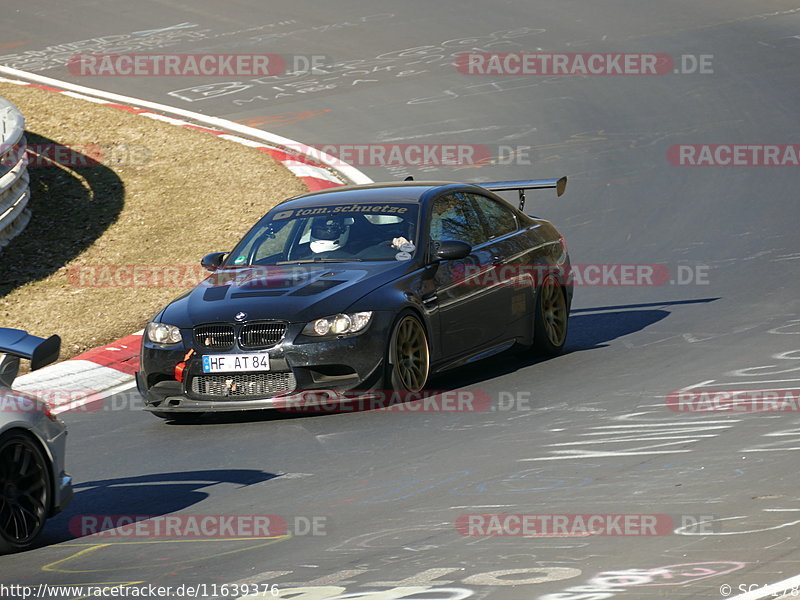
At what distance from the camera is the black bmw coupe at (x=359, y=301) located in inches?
385

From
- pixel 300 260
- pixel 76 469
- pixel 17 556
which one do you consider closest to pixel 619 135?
pixel 300 260

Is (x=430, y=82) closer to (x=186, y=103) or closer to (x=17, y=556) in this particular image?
(x=186, y=103)

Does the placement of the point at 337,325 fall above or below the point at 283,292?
below

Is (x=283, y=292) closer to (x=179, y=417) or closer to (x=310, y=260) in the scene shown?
(x=310, y=260)

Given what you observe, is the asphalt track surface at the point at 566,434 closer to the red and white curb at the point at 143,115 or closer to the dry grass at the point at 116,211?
the red and white curb at the point at 143,115

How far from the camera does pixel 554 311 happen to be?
38.9 ft

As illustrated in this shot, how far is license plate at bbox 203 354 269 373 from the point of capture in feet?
31.9

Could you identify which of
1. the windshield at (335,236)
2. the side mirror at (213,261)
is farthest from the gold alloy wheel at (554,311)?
the side mirror at (213,261)

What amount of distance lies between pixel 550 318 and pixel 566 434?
2.98 meters

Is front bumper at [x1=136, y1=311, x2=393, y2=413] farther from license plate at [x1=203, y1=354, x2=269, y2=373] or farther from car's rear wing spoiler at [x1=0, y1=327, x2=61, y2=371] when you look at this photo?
car's rear wing spoiler at [x1=0, y1=327, x2=61, y2=371]

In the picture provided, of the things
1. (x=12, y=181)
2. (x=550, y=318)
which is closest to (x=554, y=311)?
(x=550, y=318)

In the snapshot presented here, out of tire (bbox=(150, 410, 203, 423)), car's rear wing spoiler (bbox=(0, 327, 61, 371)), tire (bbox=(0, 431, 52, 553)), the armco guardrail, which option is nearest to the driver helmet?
tire (bbox=(150, 410, 203, 423))

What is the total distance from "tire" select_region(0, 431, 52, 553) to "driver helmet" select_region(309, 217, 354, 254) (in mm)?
3980

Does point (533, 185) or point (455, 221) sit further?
point (533, 185)
